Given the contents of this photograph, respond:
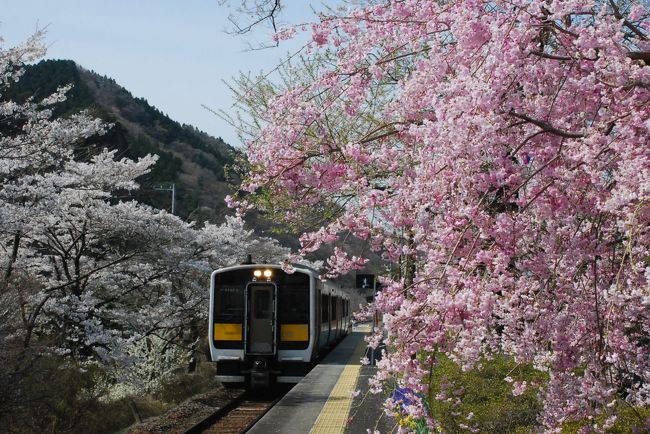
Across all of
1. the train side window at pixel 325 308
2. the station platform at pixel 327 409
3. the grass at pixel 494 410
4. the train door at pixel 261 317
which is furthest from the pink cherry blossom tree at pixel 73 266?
the grass at pixel 494 410

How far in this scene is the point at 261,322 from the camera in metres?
15.4

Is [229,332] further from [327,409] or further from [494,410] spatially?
[494,410]

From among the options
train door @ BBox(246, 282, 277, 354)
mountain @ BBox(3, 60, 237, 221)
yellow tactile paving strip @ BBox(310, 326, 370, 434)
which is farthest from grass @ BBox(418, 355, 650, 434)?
mountain @ BBox(3, 60, 237, 221)

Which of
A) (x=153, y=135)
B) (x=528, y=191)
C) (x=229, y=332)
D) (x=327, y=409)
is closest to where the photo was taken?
(x=528, y=191)

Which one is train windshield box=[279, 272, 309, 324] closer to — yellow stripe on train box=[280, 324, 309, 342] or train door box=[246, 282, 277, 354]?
yellow stripe on train box=[280, 324, 309, 342]

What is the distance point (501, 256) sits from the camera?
390 centimetres

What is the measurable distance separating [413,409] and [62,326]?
12066mm

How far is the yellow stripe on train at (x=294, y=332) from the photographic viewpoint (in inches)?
606

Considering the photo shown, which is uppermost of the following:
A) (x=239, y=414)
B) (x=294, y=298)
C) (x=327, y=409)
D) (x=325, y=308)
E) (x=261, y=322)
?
(x=294, y=298)

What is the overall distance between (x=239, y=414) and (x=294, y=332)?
256cm

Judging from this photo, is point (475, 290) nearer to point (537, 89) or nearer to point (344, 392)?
point (537, 89)

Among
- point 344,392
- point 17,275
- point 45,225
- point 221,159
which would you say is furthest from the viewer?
point 221,159

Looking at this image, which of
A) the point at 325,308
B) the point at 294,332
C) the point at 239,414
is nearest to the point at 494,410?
the point at 239,414

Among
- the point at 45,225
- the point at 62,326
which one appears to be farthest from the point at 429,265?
the point at 45,225
